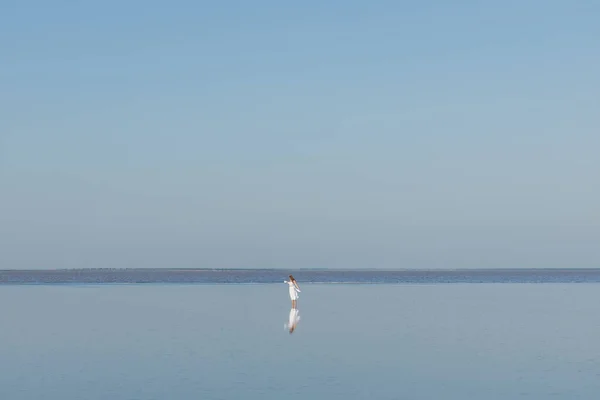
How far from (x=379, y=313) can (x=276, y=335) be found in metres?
8.63

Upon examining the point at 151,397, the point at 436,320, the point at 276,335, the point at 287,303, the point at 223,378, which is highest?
the point at 287,303

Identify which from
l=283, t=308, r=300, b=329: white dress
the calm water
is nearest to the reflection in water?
l=283, t=308, r=300, b=329: white dress

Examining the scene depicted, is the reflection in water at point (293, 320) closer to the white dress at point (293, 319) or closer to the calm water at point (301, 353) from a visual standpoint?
the white dress at point (293, 319)

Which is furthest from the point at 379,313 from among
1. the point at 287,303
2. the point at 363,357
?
the point at 363,357

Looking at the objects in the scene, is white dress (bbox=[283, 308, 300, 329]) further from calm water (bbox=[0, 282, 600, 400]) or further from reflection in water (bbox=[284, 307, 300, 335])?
calm water (bbox=[0, 282, 600, 400])

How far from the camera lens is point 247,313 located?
32438 mm

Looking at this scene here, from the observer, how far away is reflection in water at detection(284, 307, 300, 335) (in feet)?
85.7

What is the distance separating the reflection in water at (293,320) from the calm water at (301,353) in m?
0.29

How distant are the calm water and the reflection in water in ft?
0.94

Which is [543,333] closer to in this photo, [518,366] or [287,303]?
[518,366]

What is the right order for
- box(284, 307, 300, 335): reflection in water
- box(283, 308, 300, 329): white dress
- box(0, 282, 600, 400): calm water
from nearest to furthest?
box(0, 282, 600, 400): calm water
box(284, 307, 300, 335): reflection in water
box(283, 308, 300, 329): white dress

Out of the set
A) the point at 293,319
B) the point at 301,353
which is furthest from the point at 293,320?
the point at 301,353

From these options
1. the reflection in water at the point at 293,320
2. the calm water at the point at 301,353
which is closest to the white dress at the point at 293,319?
the reflection in water at the point at 293,320

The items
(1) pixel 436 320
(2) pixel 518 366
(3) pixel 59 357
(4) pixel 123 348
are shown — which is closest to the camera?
(2) pixel 518 366
